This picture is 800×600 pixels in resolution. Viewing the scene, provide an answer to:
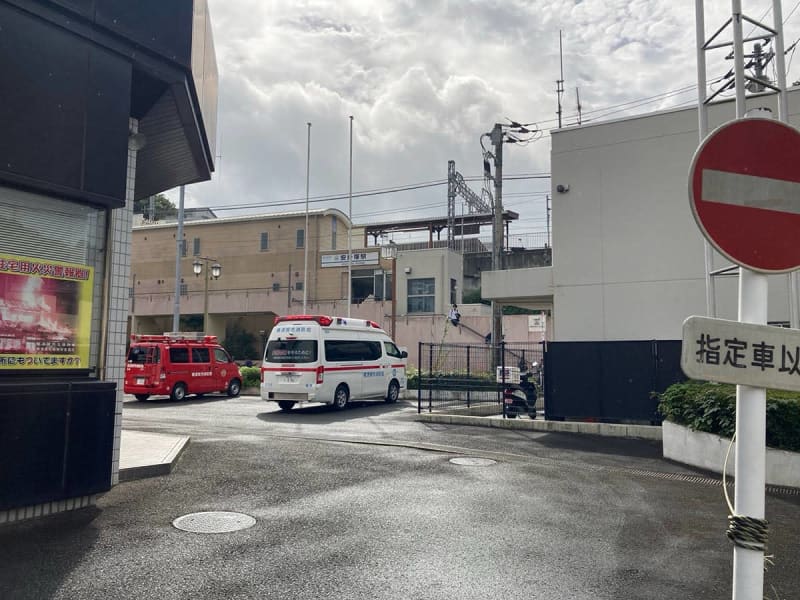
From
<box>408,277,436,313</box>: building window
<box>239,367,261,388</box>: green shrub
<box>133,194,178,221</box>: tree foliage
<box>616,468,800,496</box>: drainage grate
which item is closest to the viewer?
<box>616,468,800,496</box>: drainage grate

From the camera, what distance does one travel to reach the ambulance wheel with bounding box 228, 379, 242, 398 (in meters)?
23.9

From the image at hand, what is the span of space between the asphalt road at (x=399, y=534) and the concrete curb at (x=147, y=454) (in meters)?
0.22

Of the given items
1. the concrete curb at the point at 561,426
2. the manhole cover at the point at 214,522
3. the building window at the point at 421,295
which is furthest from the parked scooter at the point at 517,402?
the building window at the point at 421,295

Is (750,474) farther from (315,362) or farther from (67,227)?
(315,362)

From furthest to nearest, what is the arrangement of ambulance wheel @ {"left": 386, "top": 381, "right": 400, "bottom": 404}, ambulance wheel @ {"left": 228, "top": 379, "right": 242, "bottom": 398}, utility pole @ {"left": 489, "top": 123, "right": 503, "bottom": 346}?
1. ambulance wheel @ {"left": 228, "top": 379, "right": 242, "bottom": 398}
2. utility pole @ {"left": 489, "top": 123, "right": 503, "bottom": 346}
3. ambulance wheel @ {"left": 386, "top": 381, "right": 400, "bottom": 404}

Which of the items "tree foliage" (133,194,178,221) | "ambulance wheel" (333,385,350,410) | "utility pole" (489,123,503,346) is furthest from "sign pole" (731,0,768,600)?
"tree foliage" (133,194,178,221)

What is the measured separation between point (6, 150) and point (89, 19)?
1.69 meters

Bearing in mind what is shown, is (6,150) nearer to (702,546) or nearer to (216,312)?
(702,546)

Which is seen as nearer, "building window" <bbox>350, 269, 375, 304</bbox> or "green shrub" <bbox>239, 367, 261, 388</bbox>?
"green shrub" <bbox>239, 367, 261, 388</bbox>

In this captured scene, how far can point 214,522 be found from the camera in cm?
605

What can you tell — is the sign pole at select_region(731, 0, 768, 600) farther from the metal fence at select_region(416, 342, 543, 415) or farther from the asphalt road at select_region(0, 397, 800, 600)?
the metal fence at select_region(416, 342, 543, 415)

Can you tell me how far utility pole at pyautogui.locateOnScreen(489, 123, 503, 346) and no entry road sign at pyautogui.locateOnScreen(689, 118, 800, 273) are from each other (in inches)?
801

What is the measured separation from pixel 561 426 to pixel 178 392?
13.7m

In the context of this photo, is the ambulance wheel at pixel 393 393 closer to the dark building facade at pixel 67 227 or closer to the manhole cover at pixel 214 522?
the dark building facade at pixel 67 227
